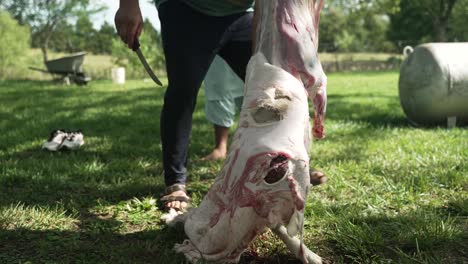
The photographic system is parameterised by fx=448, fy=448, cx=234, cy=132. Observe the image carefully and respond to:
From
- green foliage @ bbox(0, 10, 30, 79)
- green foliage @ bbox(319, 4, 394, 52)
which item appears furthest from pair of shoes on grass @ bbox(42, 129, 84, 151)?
green foliage @ bbox(319, 4, 394, 52)

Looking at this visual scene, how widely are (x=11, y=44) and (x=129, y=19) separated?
78.8 feet

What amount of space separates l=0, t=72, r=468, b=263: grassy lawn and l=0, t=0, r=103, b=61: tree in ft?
90.0

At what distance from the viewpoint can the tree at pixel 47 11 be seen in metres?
30.0

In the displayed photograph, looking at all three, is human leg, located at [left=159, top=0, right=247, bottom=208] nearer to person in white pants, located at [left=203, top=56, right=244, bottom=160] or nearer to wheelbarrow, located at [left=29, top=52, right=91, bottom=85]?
person in white pants, located at [left=203, top=56, right=244, bottom=160]

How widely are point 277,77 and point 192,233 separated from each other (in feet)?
2.33

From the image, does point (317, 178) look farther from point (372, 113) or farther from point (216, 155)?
point (372, 113)

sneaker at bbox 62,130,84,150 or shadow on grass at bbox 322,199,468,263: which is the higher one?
shadow on grass at bbox 322,199,468,263

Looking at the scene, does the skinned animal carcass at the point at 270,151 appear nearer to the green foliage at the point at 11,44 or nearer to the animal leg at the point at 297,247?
the animal leg at the point at 297,247

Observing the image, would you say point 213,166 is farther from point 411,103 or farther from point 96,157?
point 411,103

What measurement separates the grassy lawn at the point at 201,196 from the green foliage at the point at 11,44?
790 inches

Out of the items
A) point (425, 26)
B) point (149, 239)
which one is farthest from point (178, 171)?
point (425, 26)

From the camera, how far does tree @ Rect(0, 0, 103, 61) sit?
30.0m

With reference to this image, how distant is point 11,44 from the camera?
23.2 metres

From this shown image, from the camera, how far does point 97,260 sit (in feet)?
6.08
